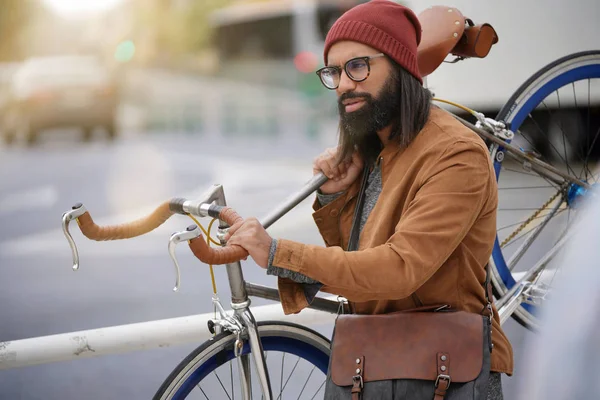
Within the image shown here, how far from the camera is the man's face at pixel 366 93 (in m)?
2.13

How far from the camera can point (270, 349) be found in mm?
2426

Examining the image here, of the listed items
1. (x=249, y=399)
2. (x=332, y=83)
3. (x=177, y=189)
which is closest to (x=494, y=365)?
(x=249, y=399)

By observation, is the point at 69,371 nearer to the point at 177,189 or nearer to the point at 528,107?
the point at 528,107

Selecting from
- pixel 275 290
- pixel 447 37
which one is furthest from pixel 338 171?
pixel 447 37

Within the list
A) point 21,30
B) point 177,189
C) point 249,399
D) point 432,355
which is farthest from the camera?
point 21,30

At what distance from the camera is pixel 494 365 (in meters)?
2.21

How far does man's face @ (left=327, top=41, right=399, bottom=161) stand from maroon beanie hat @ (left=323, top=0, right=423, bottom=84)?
30 millimetres

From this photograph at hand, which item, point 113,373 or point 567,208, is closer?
point 567,208

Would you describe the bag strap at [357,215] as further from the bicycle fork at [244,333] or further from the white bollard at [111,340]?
the white bollard at [111,340]

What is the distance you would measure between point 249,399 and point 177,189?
764 cm

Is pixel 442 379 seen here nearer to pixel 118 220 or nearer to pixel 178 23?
pixel 118 220

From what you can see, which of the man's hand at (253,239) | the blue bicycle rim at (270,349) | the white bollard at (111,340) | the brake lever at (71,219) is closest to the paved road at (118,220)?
the white bollard at (111,340)

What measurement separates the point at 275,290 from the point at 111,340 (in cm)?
87

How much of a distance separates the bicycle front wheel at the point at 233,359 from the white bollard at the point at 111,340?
9.6 inches
